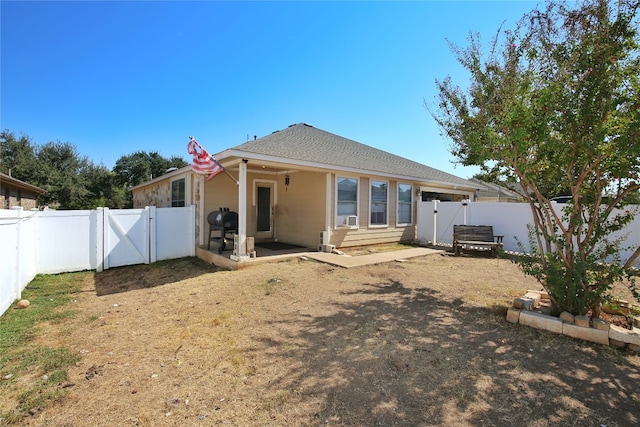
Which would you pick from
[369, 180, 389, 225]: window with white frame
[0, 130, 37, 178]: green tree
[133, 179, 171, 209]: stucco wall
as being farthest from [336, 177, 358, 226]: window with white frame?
[0, 130, 37, 178]: green tree

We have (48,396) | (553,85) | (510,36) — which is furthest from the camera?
(510,36)

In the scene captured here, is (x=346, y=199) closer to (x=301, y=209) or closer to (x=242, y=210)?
(x=301, y=209)

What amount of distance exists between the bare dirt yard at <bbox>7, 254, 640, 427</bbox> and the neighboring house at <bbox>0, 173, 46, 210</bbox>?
52.8 ft

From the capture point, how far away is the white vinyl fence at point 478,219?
9.65 meters

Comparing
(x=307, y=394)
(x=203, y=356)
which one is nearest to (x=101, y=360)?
(x=203, y=356)

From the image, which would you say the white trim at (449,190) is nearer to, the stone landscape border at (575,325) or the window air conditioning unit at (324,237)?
the window air conditioning unit at (324,237)

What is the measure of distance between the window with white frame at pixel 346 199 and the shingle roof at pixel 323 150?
1.94ft

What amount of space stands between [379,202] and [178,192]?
7485 millimetres

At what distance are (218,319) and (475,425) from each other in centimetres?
320

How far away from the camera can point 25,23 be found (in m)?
7.73

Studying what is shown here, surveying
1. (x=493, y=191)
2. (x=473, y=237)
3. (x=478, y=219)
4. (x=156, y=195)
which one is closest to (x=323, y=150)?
(x=473, y=237)

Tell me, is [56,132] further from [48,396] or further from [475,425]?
[475,425]

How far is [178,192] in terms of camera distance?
11172 millimetres

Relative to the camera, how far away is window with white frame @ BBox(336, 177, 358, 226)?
937cm
